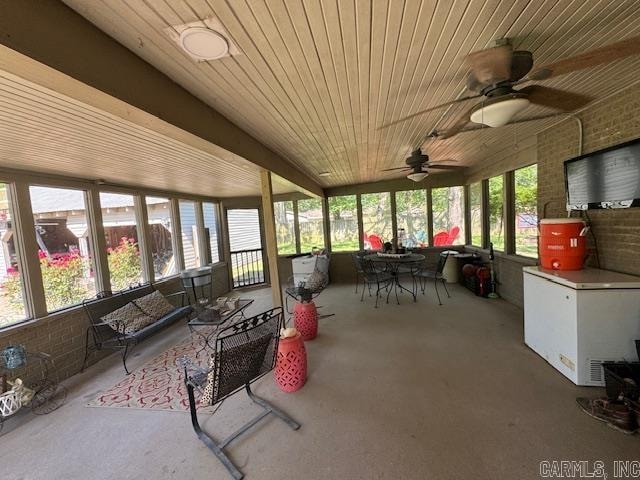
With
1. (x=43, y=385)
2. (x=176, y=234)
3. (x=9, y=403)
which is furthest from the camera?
(x=176, y=234)

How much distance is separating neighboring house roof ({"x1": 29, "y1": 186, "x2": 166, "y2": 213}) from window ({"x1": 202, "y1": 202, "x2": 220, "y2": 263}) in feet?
7.65

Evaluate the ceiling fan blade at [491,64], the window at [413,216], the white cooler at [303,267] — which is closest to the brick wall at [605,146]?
the ceiling fan blade at [491,64]

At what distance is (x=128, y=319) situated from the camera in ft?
11.6

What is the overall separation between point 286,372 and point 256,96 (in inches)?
88.9

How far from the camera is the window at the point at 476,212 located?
558 centimetres

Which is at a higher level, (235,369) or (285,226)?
(285,226)

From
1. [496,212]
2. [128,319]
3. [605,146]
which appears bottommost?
[128,319]

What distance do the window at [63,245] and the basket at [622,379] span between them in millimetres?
5408

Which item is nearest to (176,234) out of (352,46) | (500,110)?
(352,46)

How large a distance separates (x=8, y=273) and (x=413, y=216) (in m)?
6.75

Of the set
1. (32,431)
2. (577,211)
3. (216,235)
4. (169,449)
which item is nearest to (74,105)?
(169,449)

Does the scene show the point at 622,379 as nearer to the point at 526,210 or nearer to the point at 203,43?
the point at 526,210

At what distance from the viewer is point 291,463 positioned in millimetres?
1730

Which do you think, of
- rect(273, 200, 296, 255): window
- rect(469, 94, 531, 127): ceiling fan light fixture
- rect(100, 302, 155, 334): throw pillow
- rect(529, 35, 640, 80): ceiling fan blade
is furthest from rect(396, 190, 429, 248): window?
rect(100, 302, 155, 334): throw pillow
